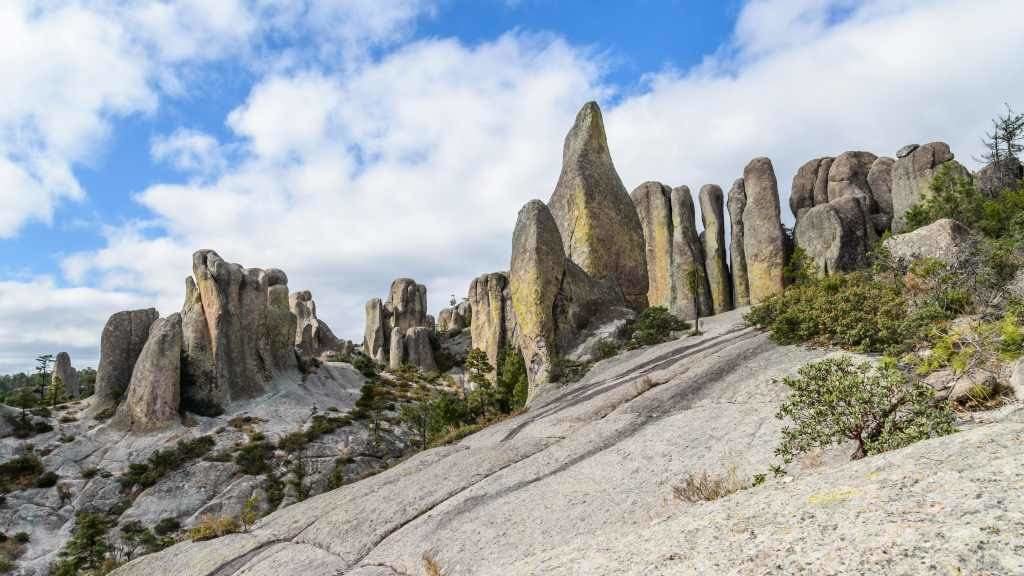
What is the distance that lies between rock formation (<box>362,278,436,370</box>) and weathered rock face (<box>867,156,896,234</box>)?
5620 cm

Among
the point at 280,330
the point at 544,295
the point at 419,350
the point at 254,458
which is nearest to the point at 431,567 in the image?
the point at 544,295

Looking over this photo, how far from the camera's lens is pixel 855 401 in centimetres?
861

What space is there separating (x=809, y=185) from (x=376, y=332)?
59.5 meters

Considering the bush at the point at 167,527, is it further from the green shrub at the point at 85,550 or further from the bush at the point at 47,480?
the bush at the point at 47,480

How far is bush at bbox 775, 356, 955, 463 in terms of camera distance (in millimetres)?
8422

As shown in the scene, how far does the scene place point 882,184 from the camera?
44.2m

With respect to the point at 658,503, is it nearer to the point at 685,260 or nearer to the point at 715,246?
the point at 685,260

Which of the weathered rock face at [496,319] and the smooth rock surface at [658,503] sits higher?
the weathered rock face at [496,319]

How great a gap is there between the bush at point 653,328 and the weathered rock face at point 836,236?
13240 millimetres

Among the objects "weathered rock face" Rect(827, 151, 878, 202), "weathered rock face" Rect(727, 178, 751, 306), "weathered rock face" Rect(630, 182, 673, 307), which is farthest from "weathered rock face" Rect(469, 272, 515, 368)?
"weathered rock face" Rect(827, 151, 878, 202)

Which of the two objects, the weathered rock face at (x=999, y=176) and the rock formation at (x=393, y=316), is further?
the rock formation at (x=393, y=316)

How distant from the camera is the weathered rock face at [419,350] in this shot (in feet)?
251

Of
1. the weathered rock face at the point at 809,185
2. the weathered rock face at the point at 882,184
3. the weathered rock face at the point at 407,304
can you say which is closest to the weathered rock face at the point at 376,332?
the weathered rock face at the point at 407,304

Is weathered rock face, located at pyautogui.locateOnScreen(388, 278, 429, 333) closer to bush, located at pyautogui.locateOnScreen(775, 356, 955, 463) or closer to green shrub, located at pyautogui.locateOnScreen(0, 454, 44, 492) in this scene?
green shrub, located at pyautogui.locateOnScreen(0, 454, 44, 492)
